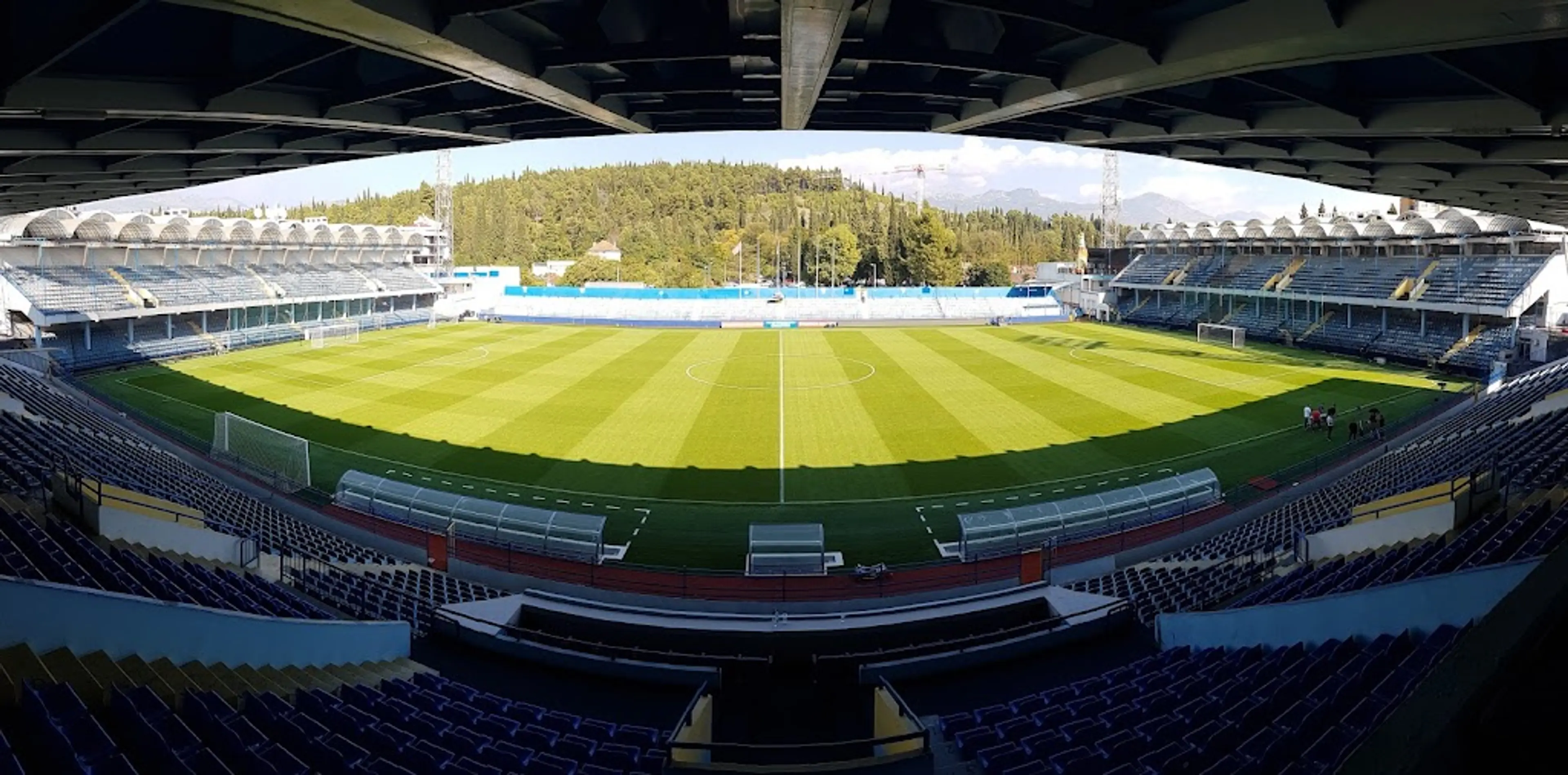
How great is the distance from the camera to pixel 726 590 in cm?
1722

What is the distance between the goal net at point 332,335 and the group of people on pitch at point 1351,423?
56.3m

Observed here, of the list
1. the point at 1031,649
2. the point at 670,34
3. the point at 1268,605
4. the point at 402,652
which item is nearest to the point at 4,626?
the point at 402,652

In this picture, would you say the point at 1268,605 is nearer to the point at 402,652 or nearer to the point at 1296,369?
the point at 402,652

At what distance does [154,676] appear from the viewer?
7.89 meters

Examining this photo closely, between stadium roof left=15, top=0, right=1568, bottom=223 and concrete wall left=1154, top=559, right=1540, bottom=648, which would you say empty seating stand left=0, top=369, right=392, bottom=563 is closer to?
stadium roof left=15, top=0, right=1568, bottom=223

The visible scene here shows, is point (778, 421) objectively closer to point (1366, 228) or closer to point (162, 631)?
point (162, 631)

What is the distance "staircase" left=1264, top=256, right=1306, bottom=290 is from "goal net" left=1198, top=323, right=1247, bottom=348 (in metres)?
3.69

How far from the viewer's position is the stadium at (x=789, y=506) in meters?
6.45

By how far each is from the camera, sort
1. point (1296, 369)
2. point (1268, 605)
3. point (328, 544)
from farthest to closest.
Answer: point (1296, 369), point (328, 544), point (1268, 605)

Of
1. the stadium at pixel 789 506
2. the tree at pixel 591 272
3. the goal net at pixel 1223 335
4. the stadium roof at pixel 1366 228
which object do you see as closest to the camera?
the stadium at pixel 789 506

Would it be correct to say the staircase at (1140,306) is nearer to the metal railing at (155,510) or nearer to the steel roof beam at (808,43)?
the steel roof beam at (808,43)

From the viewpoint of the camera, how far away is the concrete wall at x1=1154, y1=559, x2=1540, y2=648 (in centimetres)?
707

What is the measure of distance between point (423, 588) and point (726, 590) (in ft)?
18.6

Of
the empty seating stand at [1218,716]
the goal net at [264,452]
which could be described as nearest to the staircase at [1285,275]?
the empty seating stand at [1218,716]
